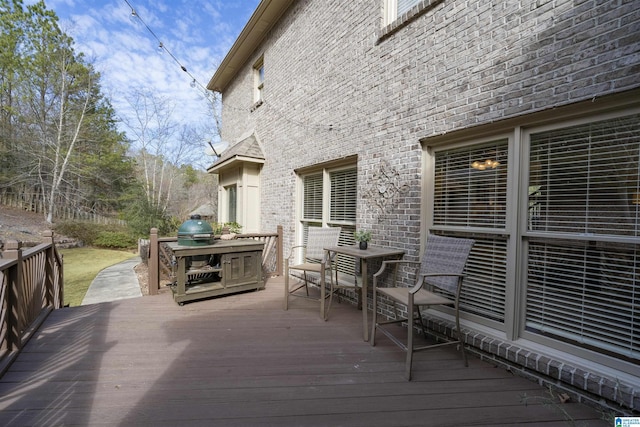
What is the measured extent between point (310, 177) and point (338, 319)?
2.64 metres

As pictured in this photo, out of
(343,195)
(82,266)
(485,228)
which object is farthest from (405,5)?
(82,266)

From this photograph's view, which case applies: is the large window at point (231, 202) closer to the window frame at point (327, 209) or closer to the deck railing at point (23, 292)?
the window frame at point (327, 209)

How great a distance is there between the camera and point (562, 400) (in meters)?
1.98

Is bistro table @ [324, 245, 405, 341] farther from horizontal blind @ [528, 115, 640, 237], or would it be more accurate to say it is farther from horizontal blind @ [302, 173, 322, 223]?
horizontal blind @ [302, 173, 322, 223]

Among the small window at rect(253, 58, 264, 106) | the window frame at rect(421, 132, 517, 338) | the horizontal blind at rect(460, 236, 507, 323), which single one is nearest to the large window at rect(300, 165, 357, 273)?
the window frame at rect(421, 132, 517, 338)

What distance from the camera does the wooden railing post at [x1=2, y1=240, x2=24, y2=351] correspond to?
251cm

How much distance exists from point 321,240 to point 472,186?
6.91ft

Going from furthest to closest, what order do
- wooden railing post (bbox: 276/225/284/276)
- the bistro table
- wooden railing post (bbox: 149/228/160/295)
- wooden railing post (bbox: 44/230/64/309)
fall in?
1. wooden railing post (bbox: 276/225/284/276)
2. wooden railing post (bbox: 149/228/160/295)
3. wooden railing post (bbox: 44/230/64/309)
4. the bistro table

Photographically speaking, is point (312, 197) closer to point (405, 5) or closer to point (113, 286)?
point (405, 5)

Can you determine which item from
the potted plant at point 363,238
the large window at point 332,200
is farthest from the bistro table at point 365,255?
the large window at point 332,200

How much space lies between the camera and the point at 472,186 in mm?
2791

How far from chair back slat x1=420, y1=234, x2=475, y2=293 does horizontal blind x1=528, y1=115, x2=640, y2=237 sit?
1.87 feet

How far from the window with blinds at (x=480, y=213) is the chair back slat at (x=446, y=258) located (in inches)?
11.7

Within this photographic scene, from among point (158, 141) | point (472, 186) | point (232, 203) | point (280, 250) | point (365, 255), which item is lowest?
point (280, 250)
